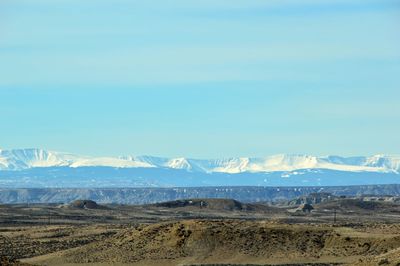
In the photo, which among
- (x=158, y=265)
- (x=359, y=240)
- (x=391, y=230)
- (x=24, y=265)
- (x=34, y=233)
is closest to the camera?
(x=24, y=265)

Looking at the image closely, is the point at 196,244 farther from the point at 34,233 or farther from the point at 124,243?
the point at 34,233

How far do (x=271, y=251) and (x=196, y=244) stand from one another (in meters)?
5.87

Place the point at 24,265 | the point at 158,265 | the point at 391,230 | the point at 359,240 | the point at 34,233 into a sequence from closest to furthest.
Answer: the point at 24,265, the point at 158,265, the point at 359,240, the point at 391,230, the point at 34,233

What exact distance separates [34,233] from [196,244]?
3607 centimetres

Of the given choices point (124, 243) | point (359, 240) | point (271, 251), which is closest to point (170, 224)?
point (124, 243)

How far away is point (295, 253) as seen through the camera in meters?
76.8

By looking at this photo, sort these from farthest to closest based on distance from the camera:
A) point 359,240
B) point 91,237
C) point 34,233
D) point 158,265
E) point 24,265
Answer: point 34,233 → point 91,237 → point 359,240 → point 158,265 → point 24,265

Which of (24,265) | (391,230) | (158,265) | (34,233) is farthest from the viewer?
(34,233)

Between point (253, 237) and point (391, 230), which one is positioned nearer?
point (253, 237)

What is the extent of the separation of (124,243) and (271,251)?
11887mm

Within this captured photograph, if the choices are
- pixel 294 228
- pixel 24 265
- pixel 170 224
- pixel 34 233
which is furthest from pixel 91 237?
pixel 24 265

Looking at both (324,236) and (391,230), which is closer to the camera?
(324,236)

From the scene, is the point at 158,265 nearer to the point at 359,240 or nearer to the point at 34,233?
the point at 359,240

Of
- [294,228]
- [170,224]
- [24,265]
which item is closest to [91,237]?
[170,224]
